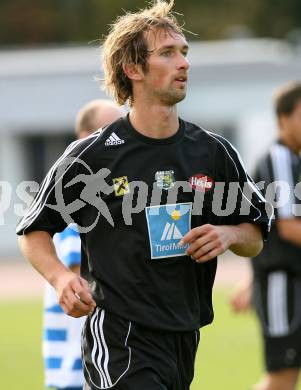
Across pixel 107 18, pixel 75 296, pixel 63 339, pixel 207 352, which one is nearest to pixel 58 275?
pixel 75 296

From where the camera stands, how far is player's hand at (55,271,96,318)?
4.65m

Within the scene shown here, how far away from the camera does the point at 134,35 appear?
5.18 metres

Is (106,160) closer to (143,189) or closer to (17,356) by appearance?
(143,189)

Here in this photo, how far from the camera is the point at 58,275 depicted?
4.83 meters

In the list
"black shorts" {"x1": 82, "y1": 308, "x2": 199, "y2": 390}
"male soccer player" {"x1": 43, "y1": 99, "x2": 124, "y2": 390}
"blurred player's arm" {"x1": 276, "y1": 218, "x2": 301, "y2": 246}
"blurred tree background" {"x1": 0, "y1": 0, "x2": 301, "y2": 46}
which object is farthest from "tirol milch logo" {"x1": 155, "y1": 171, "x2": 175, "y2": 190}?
"blurred tree background" {"x1": 0, "y1": 0, "x2": 301, "y2": 46}

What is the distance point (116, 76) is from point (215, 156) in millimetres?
651

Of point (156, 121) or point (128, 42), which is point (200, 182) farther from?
point (128, 42)

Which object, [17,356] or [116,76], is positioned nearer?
[116,76]

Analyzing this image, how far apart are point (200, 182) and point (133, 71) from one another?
2.06ft

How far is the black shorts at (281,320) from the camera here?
7.53 m

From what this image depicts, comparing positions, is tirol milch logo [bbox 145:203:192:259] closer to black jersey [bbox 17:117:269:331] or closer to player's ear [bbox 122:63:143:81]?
black jersey [bbox 17:117:269:331]

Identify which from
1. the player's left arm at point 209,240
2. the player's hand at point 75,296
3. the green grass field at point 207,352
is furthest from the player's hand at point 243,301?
the player's hand at point 75,296

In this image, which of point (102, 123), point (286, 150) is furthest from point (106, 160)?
point (286, 150)

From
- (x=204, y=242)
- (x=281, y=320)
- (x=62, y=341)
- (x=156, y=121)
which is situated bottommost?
(x=281, y=320)
